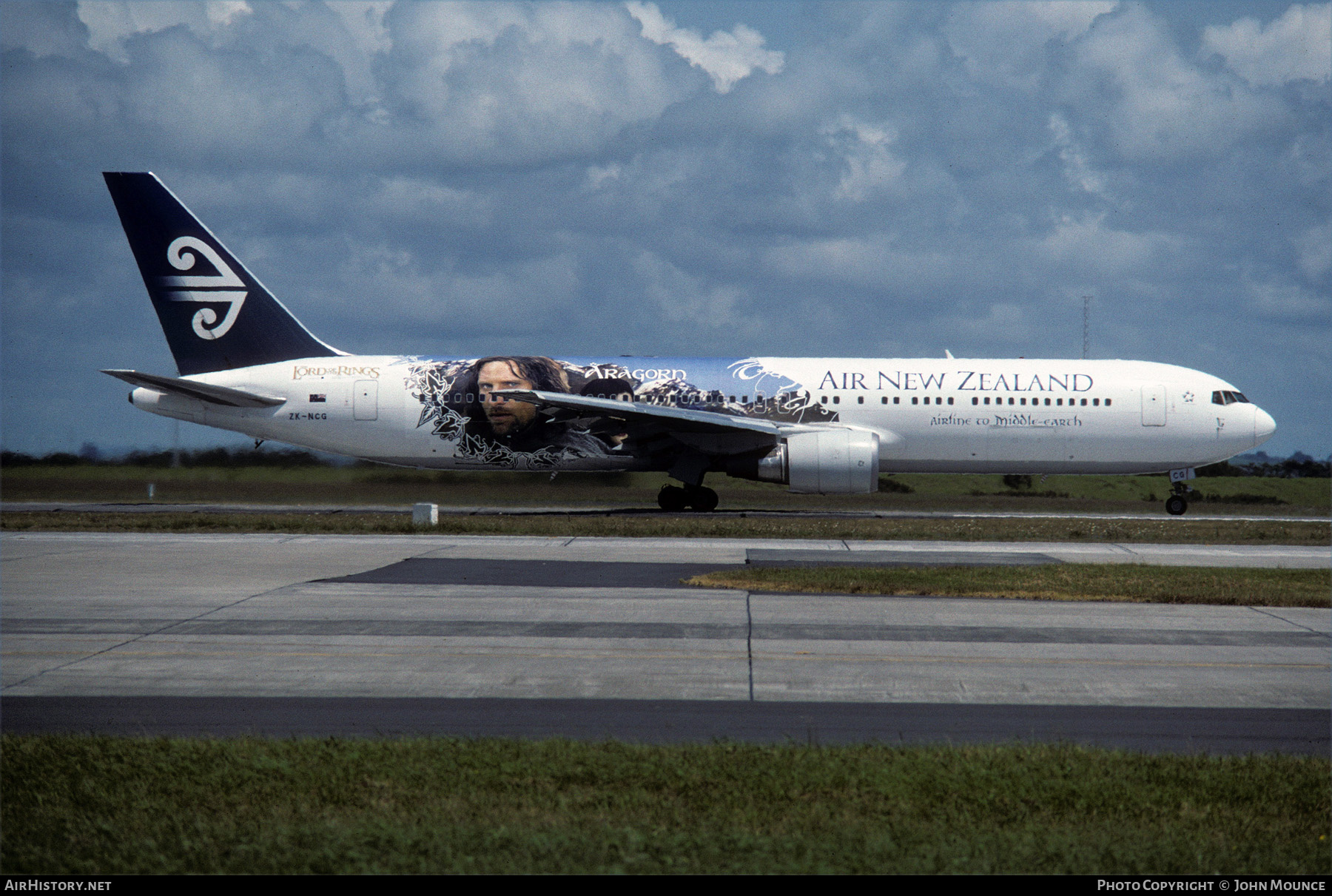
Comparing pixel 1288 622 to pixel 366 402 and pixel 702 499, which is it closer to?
pixel 702 499

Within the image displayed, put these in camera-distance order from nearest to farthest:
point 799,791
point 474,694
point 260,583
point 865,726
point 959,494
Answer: point 799,791 → point 865,726 → point 474,694 → point 260,583 → point 959,494

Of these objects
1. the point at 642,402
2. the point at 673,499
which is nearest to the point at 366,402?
the point at 642,402

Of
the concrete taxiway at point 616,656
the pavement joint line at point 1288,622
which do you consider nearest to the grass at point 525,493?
the concrete taxiway at point 616,656

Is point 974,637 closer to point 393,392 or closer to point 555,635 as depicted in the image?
point 555,635

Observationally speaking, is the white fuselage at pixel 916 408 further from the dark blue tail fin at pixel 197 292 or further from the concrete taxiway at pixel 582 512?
the concrete taxiway at pixel 582 512

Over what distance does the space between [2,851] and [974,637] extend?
9369 millimetres

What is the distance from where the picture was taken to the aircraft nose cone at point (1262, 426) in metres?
30.9

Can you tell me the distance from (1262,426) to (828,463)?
12.3 meters

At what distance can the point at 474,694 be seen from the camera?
927cm

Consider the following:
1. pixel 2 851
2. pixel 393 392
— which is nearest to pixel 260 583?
pixel 2 851

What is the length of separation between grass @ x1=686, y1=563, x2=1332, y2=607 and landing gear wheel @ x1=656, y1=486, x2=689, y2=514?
13.7 metres

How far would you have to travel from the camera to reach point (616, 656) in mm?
10953

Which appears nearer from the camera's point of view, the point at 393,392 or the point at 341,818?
the point at 341,818
